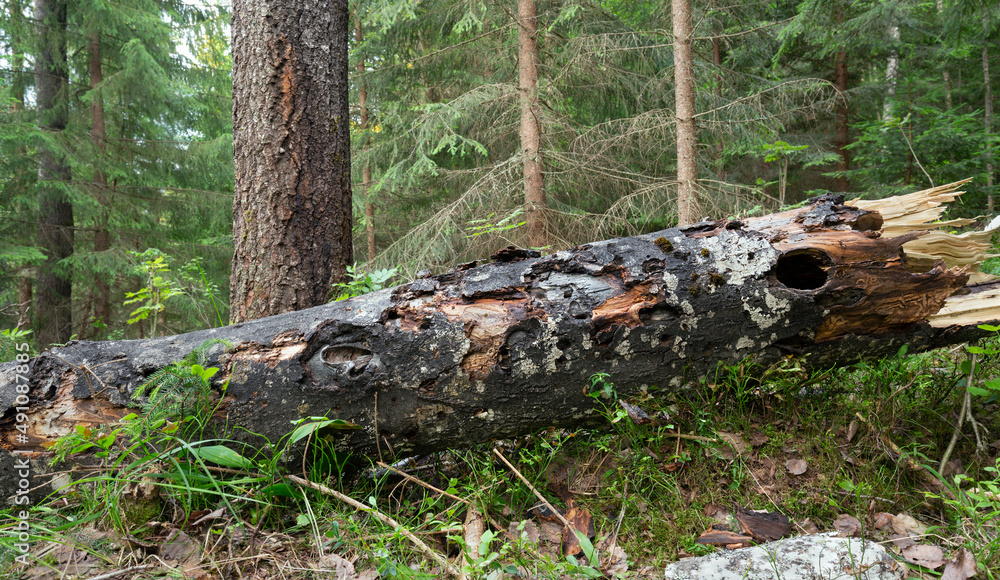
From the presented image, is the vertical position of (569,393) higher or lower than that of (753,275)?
lower

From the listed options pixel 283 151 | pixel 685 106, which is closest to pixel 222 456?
pixel 283 151

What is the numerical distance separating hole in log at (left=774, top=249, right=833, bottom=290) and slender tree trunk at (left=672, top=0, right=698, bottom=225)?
4.49 meters

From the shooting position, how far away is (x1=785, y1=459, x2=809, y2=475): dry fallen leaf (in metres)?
2.07

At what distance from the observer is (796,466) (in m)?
2.09

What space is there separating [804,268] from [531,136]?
568 cm

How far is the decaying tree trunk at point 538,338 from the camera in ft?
6.72

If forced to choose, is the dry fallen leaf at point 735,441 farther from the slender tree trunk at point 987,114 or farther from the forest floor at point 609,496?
the slender tree trunk at point 987,114

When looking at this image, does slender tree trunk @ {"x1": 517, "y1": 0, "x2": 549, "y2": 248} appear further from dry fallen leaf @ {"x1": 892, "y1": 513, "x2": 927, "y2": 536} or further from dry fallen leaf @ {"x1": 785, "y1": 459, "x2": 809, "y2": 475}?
dry fallen leaf @ {"x1": 892, "y1": 513, "x2": 927, "y2": 536}

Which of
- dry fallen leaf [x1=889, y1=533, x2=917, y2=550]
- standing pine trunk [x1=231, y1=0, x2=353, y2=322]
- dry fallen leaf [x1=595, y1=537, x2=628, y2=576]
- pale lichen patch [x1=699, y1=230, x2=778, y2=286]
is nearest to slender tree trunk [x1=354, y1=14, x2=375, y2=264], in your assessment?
standing pine trunk [x1=231, y1=0, x2=353, y2=322]

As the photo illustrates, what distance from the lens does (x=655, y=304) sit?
2109 millimetres

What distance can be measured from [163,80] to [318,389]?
1107 centimetres

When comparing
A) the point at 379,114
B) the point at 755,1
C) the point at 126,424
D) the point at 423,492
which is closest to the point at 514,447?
the point at 423,492

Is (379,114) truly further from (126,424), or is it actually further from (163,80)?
(126,424)

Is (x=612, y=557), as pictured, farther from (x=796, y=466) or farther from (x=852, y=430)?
(x=852, y=430)
